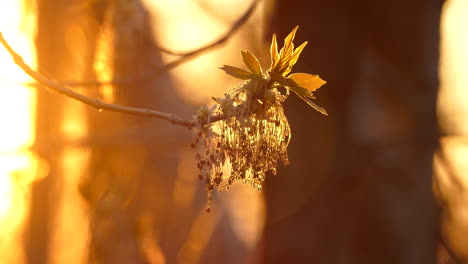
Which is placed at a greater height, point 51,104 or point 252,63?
point 51,104

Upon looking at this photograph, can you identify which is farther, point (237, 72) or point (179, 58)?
point (179, 58)

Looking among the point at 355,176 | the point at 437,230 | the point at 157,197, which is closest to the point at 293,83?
the point at 355,176

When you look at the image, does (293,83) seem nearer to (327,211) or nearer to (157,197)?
(327,211)

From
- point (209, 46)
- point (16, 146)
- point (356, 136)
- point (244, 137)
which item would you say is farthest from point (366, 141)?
point (16, 146)

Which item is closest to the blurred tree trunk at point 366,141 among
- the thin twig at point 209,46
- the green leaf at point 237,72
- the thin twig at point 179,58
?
the thin twig at point 209,46

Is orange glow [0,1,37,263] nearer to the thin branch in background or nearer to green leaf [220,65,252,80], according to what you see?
the thin branch in background

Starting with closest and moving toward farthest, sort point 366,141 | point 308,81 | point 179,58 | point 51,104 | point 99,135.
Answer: point 308,81, point 179,58, point 366,141, point 99,135, point 51,104

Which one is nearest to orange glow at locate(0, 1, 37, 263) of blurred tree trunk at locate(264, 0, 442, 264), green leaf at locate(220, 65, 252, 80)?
blurred tree trunk at locate(264, 0, 442, 264)

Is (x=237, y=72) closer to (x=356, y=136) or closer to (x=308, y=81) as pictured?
(x=308, y=81)
